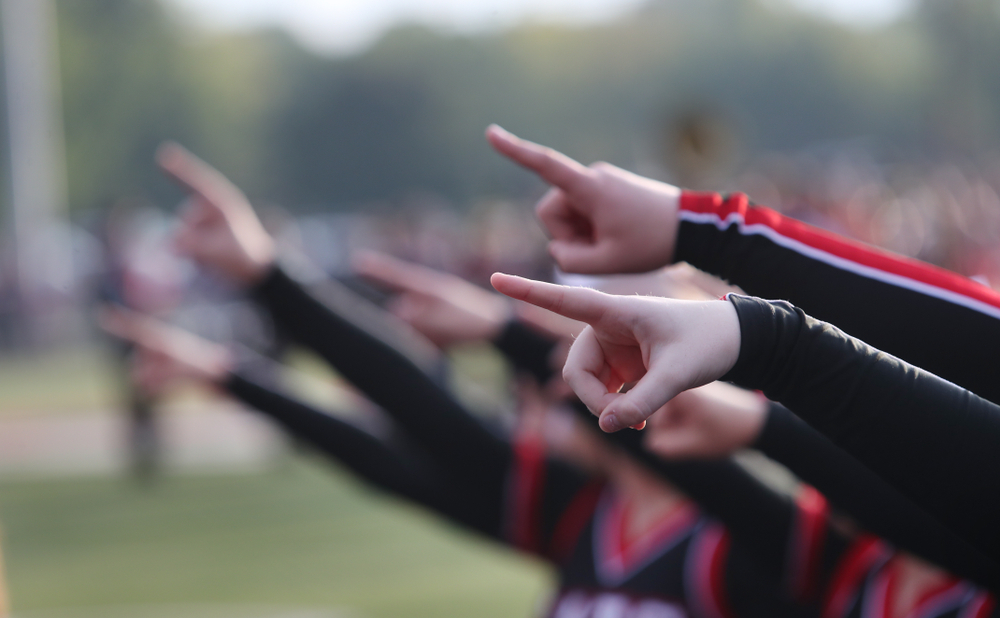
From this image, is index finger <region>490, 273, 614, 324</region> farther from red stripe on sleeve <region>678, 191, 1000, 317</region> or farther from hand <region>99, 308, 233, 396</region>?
hand <region>99, 308, 233, 396</region>

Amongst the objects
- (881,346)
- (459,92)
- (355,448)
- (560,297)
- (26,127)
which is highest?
(459,92)

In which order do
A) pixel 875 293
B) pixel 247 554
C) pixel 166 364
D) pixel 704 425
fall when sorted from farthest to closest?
1. pixel 247 554
2. pixel 166 364
3. pixel 704 425
4. pixel 875 293

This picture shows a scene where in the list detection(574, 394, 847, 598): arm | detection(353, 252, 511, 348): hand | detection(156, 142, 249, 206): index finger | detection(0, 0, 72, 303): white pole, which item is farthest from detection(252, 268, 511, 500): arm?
detection(0, 0, 72, 303): white pole

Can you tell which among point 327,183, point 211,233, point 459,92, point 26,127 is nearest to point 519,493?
point 211,233

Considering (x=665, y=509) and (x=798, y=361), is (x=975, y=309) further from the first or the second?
(x=665, y=509)

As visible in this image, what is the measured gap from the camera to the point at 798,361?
110cm

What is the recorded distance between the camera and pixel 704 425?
160cm

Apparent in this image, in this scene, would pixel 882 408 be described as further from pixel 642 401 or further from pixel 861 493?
pixel 861 493

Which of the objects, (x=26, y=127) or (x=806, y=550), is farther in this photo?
(x=26, y=127)

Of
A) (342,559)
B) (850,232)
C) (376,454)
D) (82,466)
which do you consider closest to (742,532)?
(376,454)

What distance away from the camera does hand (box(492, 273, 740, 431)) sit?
40.8 inches

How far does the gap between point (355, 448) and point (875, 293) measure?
1.69 m

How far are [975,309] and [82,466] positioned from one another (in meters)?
8.30

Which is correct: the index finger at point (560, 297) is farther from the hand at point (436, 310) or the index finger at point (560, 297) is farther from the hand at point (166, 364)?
the hand at point (166, 364)
